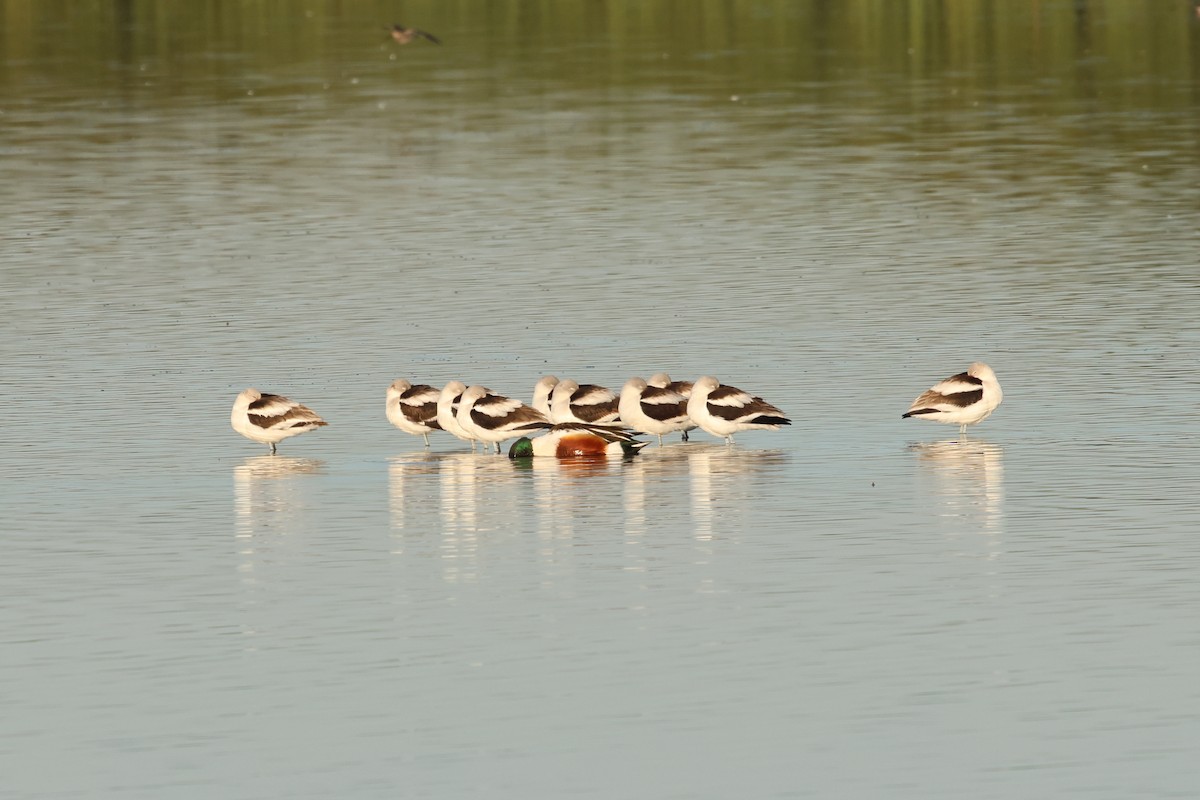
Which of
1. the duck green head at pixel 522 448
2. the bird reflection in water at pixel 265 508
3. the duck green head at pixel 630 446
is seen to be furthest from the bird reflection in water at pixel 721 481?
the bird reflection in water at pixel 265 508

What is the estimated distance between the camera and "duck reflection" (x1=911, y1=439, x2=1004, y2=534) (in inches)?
787

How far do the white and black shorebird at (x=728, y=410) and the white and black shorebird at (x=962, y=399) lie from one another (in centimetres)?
131

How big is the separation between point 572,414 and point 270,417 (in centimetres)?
293

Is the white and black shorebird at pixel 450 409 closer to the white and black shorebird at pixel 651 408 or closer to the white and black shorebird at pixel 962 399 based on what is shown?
the white and black shorebird at pixel 651 408

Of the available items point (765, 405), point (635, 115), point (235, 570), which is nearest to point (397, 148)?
point (635, 115)

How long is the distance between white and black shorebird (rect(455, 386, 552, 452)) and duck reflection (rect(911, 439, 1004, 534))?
11.8 ft

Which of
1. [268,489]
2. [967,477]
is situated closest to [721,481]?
[967,477]

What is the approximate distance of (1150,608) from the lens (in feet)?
53.9

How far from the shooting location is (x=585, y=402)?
24453 millimetres

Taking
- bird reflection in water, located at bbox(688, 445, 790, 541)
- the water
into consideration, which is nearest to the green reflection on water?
the water

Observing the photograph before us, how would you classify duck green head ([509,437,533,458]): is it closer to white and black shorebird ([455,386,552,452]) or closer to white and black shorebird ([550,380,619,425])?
white and black shorebird ([455,386,552,452])

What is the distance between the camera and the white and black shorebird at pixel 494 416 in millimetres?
23328

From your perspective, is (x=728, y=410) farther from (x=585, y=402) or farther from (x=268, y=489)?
(x=268, y=489)

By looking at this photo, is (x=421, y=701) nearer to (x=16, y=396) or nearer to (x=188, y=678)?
(x=188, y=678)
